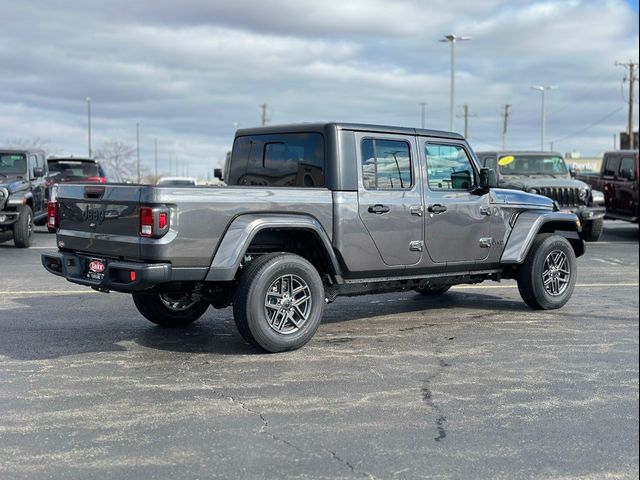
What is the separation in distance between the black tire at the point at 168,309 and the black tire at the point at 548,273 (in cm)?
351

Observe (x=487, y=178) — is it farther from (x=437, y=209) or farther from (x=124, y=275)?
(x=124, y=275)

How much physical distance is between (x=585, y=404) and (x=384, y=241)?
2434 millimetres

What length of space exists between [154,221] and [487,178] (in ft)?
11.8

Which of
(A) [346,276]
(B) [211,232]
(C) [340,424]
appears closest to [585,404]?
(C) [340,424]

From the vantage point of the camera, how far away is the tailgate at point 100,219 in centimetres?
545

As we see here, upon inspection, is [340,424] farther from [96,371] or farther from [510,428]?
[96,371]

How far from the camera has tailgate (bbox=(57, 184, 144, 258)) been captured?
545 cm

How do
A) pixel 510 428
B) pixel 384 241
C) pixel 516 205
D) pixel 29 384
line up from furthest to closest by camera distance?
pixel 516 205, pixel 384 241, pixel 29 384, pixel 510 428

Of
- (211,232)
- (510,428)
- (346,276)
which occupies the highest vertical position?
(211,232)

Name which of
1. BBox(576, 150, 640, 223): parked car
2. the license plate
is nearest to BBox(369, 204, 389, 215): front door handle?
the license plate

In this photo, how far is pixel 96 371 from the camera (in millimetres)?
5395

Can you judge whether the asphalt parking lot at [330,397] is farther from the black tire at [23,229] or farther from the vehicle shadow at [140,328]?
the black tire at [23,229]


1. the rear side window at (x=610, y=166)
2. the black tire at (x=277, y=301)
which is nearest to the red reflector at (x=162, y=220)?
the black tire at (x=277, y=301)

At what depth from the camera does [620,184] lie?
17172 millimetres
